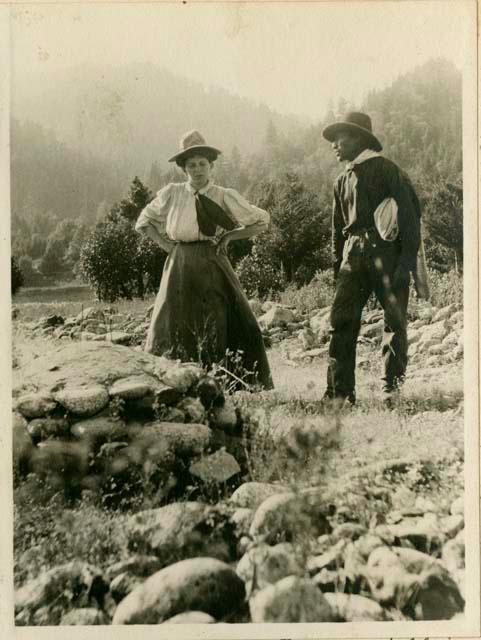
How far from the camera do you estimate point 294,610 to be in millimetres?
4098

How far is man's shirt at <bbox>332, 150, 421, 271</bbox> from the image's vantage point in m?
4.64

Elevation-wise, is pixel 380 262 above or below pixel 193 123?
below

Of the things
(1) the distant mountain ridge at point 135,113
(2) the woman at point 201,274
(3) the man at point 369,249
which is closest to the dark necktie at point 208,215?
(2) the woman at point 201,274

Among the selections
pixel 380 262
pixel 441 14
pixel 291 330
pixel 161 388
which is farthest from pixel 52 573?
pixel 441 14

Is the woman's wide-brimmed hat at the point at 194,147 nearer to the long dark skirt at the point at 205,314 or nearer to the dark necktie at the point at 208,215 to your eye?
the dark necktie at the point at 208,215

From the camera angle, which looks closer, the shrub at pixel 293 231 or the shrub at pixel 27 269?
the shrub at pixel 27 269

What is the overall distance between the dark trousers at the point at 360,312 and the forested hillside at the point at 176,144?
348 mm

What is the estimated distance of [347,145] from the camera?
4688 mm

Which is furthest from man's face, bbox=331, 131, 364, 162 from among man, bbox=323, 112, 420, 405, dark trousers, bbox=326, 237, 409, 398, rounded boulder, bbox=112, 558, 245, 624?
rounded boulder, bbox=112, 558, 245, 624

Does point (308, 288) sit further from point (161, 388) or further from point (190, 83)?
point (190, 83)

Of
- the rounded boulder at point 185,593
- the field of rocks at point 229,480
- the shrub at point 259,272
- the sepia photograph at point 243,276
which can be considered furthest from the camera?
the shrub at point 259,272

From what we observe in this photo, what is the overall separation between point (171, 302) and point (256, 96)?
5.29 ft

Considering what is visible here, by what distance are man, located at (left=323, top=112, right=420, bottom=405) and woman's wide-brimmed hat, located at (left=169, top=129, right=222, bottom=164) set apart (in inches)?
32.7

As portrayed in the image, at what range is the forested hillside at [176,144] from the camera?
4.63m
